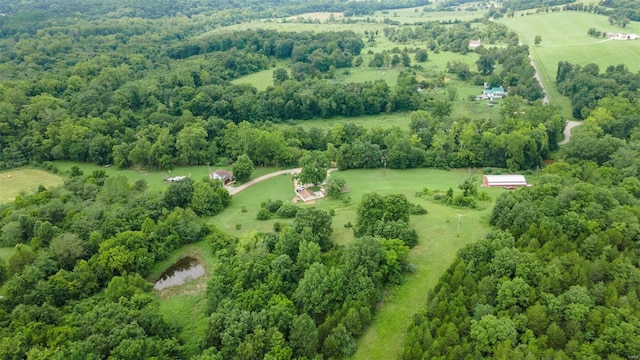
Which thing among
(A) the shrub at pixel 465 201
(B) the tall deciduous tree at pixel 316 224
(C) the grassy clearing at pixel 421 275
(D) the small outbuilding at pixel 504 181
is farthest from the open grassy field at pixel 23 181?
(D) the small outbuilding at pixel 504 181

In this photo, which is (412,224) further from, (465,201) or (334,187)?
(334,187)

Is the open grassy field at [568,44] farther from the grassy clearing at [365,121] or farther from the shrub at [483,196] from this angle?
the shrub at [483,196]

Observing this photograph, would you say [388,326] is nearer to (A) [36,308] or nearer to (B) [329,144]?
(A) [36,308]

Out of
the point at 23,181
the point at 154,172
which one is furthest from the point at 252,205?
the point at 23,181

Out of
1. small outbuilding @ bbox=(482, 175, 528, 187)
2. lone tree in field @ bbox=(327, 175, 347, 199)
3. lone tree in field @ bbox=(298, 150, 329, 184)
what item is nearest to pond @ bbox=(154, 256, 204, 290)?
lone tree in field @ bbox=(298, 150, 329, 184)

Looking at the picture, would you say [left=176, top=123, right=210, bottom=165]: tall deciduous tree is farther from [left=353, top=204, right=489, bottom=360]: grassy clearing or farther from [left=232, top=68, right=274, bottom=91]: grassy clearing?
[left=353, top=204, right=489, bottom=360]: grassy clearing

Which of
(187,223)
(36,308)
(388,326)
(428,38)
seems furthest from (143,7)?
(388,326)
